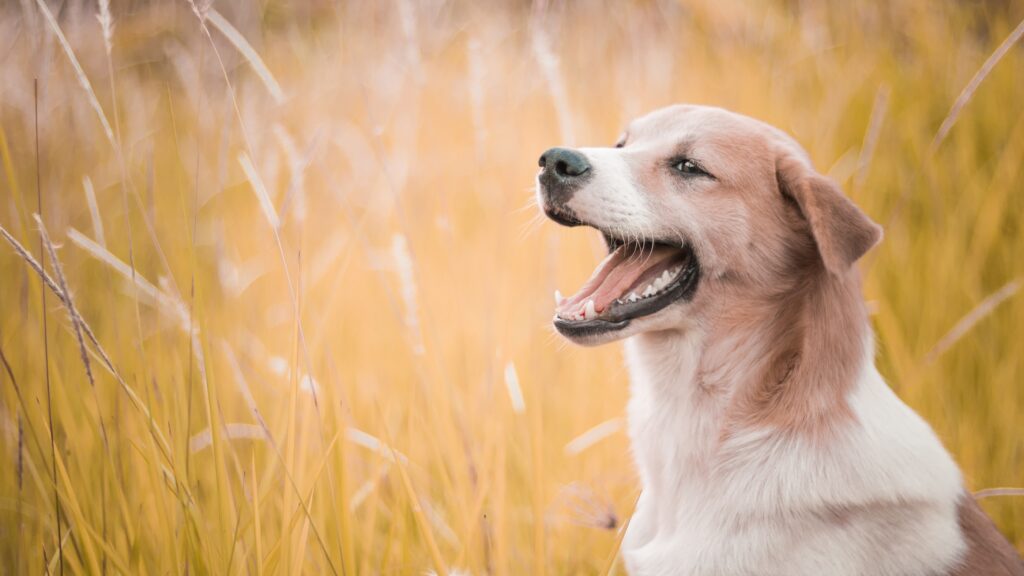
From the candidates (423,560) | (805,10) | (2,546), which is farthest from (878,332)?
(2,546)

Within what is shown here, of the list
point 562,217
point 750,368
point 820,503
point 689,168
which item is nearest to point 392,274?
point 562,217

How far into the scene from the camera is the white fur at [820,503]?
75.8 inches

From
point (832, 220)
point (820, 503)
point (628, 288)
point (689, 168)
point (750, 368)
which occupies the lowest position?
point (820, 503)

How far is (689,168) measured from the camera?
248 cm

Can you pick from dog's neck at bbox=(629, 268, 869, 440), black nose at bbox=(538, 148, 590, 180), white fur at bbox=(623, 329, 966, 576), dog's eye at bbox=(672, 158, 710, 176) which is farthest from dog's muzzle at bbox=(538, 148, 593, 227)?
white fur at bbox=(623, 329, 966, 576)

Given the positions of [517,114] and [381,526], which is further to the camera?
[517,114]

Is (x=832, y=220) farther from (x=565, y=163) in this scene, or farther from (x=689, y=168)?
(x=565, y=163)

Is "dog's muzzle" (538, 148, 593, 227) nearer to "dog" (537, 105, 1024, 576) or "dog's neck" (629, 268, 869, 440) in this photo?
"dog" (537, 105, 1024, 576)

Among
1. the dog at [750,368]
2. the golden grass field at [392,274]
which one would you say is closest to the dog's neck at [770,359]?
the dog at [750,368]

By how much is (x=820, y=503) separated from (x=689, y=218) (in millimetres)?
969

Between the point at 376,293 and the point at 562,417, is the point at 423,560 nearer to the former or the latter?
the point at 562,417

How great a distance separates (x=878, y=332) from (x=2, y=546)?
3.73 meters

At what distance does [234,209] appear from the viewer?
199 inches

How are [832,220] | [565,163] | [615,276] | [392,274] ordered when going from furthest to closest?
1. [392,274]
2. [615,276]
3. [565,163]
4. [832,220]
